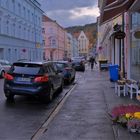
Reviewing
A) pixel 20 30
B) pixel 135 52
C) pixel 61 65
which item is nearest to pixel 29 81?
pixel 135 52

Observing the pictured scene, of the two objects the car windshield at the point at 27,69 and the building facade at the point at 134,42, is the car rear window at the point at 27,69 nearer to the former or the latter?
the car windshield at the point at 27,69

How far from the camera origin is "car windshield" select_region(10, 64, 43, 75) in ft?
47.9

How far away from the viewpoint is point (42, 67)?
1490 centimetres

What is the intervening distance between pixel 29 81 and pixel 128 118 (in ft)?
19.8

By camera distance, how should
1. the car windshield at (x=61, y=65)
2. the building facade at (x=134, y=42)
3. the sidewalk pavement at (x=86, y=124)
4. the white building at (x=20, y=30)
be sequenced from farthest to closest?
1. the white building at (x=20, y=30)
2. the car windshield at (x=61, y=65)
3. the building facade at (x=134, y=42)
4. the sidewalk pavement at (x=86, y=124)

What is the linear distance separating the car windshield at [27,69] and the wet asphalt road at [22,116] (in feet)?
3.62

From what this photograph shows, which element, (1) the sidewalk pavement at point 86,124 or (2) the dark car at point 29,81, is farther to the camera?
(2) the dark car at point 29,81

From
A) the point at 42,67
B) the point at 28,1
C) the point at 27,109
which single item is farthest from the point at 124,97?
the point at 28,1

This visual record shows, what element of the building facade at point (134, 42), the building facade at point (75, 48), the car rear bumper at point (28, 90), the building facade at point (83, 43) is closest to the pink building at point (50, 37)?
the building facade at point (75, 48)

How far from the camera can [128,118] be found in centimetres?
907

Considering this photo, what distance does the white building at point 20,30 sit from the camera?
49.2 m

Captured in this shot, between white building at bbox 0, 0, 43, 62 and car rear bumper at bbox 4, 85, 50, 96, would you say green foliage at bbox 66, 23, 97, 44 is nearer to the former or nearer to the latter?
white building at bbox 0, 0, 43, 62

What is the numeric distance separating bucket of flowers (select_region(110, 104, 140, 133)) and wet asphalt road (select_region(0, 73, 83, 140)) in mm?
1917

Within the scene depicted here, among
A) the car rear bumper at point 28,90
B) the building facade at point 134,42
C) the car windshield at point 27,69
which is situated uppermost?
the building facade at point 134,42
